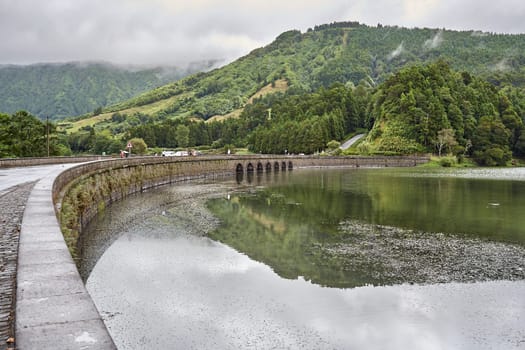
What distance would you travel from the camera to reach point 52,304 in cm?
618

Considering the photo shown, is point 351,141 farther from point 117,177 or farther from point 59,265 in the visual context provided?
point 59,265

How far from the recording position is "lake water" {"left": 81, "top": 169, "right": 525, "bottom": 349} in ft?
38.1

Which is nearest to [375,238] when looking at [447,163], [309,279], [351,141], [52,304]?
[309,279]

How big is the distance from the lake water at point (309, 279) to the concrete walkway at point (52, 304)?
3700 millimetres

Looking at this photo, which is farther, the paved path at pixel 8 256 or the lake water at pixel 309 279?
the lake water at pixel 309 279

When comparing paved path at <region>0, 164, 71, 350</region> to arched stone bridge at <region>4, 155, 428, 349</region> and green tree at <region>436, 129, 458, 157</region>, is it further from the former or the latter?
green tree at <region>436, 129, 458, 157</region>

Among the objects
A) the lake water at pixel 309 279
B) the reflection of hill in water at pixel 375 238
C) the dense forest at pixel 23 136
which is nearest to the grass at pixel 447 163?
the reflection of hill in water at pixel 375 238

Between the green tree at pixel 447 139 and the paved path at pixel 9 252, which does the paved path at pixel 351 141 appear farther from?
the paved path at pixel 9 252

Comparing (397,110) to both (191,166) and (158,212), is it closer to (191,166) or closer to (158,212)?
(191,166)

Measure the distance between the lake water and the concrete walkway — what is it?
3.70 m

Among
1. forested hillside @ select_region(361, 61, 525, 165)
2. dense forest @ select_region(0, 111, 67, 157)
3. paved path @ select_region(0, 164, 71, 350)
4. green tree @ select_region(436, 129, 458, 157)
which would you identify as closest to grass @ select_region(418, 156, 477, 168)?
forested hillside @ select_region(361, 61, 525, 165)

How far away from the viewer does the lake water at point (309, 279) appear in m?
11.6

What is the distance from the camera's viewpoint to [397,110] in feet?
466

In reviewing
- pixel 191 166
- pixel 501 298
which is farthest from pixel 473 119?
pixel 501 298
